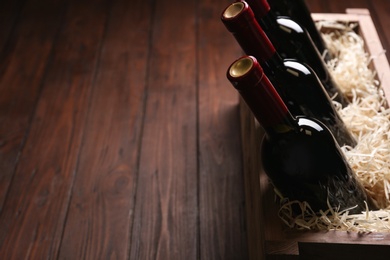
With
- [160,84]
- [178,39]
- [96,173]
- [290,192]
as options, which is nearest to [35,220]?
[96,173]

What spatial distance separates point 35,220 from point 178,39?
0.86 m

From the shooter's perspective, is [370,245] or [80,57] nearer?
[370,245]

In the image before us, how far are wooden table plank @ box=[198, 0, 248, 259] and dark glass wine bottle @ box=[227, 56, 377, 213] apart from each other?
40 cm

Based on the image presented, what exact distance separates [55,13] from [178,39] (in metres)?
0.52

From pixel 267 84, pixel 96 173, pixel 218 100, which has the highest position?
pixel 267 84

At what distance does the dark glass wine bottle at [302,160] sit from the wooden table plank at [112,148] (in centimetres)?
54

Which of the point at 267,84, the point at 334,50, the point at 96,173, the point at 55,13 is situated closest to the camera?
the point at 267,84

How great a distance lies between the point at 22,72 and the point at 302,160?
1224 millimetres

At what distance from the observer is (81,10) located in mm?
2002

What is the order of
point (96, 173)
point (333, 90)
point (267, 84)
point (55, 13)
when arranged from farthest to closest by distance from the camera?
1. point (55, 13)
2. point (96, 173)
3. point (333, 90)
4. point (267, 84)

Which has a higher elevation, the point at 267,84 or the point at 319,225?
the point at 267,84

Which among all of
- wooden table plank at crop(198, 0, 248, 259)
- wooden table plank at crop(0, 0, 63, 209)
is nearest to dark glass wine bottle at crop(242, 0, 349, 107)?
wooden table plank at crop(198, 0, 248, 259)

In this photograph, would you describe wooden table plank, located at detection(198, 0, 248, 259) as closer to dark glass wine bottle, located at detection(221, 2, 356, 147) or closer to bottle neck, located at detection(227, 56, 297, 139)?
dark glass wine bottle, located at detection(221, 2, 356, 147)

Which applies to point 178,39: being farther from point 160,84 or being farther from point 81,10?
point 81,10
